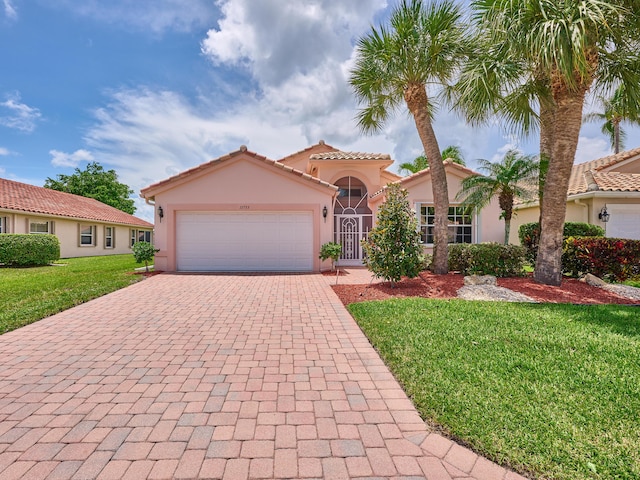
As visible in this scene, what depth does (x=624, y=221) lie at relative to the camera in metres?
13.6

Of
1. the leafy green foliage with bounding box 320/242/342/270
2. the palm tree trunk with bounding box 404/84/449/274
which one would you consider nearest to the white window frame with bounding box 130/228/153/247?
the leafy green foliage with bounding box 320/242/342/270

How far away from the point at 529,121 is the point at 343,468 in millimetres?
12749

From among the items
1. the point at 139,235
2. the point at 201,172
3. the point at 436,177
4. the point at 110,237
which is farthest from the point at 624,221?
the point at 139,235

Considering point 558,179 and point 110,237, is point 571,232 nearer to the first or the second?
point 558,179

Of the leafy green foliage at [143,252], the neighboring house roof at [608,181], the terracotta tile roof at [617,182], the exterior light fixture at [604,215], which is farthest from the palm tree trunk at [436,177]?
the leafy green foliage at [143,252]

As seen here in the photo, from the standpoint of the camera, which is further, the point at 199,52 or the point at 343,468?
the point at 199,52

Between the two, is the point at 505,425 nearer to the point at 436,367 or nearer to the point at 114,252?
the point at 436,367

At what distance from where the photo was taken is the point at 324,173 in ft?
56.4

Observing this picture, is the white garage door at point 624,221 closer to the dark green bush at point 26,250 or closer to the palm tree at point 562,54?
the palm tree at point 562,54

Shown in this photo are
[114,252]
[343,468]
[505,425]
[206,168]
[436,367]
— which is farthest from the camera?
[114,252]

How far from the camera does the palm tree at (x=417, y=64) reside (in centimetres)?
924

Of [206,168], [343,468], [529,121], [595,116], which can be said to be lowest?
[343,468]

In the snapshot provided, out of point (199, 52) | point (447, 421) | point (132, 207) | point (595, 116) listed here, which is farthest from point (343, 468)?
point (132, 207)

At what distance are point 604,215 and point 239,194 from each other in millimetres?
16475
